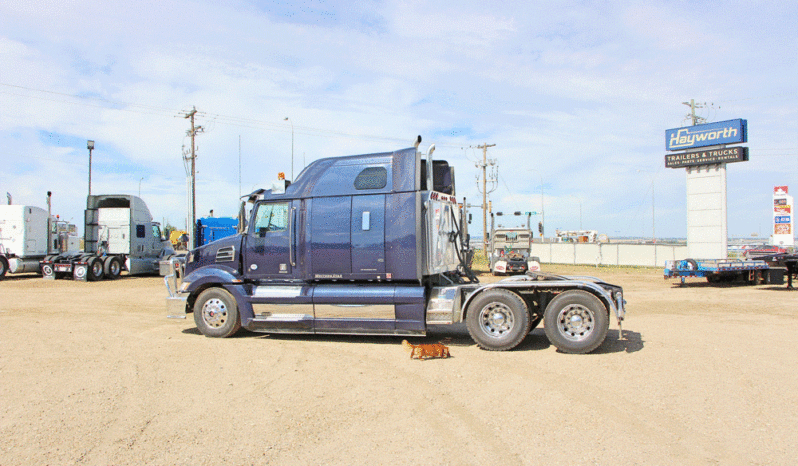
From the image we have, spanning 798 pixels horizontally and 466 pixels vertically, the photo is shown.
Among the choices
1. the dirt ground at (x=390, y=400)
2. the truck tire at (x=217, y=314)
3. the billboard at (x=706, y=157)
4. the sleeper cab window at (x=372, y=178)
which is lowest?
the dirt ground at (x=390, y=400)

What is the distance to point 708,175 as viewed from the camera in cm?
2512

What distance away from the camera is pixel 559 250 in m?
40.5

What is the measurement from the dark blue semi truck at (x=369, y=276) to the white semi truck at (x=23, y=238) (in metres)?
19.3

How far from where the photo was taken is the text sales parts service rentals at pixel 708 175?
Result: 24.4m

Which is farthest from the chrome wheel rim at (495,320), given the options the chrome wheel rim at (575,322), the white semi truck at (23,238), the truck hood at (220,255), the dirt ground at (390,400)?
the white semi truck at (23,238)

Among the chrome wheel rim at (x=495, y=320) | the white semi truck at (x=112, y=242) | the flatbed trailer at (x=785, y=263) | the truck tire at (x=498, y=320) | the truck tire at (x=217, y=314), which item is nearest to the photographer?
the truck tire at (x=498, y=320)

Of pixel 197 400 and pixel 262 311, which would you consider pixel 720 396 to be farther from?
pixel 262 311

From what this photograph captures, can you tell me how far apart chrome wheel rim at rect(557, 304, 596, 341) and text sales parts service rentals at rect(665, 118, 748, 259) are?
21261mm

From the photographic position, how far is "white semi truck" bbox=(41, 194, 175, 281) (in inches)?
878

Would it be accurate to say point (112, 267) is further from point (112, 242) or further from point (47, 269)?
point (47, 269)

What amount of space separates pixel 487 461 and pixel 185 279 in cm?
726

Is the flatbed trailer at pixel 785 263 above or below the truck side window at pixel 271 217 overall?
below

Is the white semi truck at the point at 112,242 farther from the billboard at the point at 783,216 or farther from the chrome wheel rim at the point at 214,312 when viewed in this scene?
the billboard at the point at 783,216

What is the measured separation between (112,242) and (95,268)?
6.15 ft
